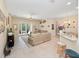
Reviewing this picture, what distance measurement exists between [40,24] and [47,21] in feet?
5.03

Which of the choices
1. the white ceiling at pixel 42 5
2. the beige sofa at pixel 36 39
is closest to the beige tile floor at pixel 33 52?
the beige sofa at pixel 36 39

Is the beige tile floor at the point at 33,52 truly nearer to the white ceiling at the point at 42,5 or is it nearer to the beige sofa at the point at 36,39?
the beige sofa at the point at 36,39

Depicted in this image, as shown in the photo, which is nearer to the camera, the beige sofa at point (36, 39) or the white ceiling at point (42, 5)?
the white ceiling at point (42, 5)

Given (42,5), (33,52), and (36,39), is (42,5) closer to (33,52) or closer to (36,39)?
(33,52)

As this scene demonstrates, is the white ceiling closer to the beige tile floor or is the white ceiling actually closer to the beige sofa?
the beige sofa

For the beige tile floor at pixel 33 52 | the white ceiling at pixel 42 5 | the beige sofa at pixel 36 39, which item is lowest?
the beige tile floor at pixel 33 52

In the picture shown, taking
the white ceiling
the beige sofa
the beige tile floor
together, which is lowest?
the beige tile floor

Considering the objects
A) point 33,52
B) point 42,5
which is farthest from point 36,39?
point 42,5

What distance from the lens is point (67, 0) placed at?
3600 mm

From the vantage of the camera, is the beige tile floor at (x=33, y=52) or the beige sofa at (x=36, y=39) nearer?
the beige tile floor at (x=33, y=52)

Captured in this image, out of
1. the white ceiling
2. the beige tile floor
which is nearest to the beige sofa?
the beige tile floor

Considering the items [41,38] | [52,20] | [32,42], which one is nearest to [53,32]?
[52,20]

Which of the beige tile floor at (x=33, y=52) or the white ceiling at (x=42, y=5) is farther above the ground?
the white ceiling at (x=42, y=5)

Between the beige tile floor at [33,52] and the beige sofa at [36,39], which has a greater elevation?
the beige sofa at [36,39]
